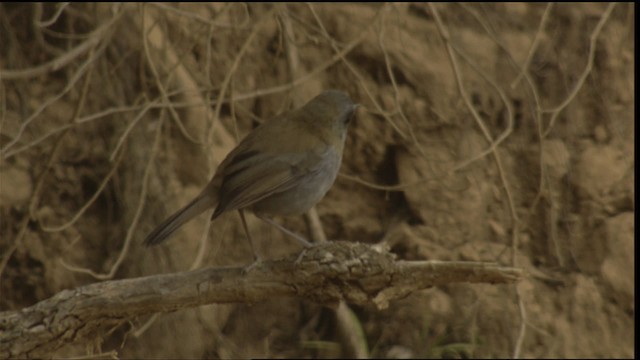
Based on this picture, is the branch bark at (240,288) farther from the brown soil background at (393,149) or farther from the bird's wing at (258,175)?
the brown soil background at (393,149)

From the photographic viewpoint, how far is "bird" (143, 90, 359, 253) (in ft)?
16.1

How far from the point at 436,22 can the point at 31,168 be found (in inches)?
100

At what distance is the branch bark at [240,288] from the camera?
4414 millimetres

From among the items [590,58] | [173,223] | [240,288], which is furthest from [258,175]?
[590,58]

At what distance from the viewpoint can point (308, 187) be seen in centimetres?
503

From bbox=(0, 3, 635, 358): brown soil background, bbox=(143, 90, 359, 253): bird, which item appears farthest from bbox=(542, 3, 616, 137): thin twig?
A: bbox=(143, 90, 359, 253): bird

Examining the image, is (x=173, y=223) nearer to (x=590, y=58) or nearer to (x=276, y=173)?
(x=276, y=173)

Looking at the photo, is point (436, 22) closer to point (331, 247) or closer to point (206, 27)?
point (206, 27)

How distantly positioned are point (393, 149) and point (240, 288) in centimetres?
290

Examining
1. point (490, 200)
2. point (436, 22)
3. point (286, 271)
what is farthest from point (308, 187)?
point (490, 200)

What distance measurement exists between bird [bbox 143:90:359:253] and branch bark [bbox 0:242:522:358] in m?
0.31

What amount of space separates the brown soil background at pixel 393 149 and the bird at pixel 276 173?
190cm

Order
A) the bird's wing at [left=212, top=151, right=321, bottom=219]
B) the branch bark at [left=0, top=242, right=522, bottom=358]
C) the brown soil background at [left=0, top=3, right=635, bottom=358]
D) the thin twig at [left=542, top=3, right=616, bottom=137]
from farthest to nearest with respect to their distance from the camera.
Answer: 1. the brown soil background at [left=0, top=3, right=635, bottom=358]
2. the thin twig at [left=542, top=3, right=616, bottom=137]
3. the bird's wing at [left=212, top=151, right=321, bottom=219]
4. the branch bark at [left=0, top=242, right=522, bottom=358]

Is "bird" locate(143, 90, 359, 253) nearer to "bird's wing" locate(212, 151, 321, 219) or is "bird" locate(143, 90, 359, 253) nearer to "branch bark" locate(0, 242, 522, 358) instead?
"bird's wing" locate(212, 151, 321, 219)
